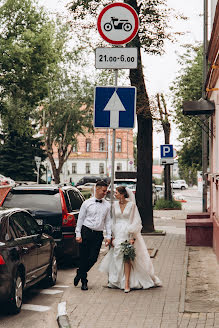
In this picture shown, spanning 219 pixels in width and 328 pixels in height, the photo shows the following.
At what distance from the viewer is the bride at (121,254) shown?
9.58 meters

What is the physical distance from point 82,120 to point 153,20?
3849 cm

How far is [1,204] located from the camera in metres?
11.9

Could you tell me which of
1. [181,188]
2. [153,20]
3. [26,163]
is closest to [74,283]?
[153,20]

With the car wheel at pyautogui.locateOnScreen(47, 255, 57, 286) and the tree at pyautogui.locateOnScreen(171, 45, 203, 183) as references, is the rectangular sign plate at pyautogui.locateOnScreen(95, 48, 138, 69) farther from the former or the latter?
the tree at pyautogui.locateOnScreen(171, 45, 203, 183)

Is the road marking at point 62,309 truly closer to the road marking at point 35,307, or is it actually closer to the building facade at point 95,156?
the road marking at point 35,307

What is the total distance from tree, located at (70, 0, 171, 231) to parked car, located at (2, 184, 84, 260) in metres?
6.65

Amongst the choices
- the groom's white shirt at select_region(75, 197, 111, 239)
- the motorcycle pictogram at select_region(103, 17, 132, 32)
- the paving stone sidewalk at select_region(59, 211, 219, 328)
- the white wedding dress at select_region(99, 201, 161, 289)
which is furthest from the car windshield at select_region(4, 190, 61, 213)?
the motorcycle pictogram at select_region(103, 17, 132, 32)

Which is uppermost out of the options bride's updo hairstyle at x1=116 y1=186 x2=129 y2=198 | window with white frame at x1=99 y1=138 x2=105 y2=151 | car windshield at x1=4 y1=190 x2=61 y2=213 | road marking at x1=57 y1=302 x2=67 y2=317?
window with white frame at x1=99 y1=138 x2=105 y2=151

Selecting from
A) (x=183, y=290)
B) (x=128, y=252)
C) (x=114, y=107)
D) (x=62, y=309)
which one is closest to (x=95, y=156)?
(x=128, y=252)

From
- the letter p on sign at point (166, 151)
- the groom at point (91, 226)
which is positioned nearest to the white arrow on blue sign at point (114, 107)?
the groom at point (91, 226)

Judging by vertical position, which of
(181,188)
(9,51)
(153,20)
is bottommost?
(181,188)

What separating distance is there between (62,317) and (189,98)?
29.3 metres

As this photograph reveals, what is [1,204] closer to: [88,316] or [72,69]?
[88,316]

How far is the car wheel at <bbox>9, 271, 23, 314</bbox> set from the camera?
796 cm
